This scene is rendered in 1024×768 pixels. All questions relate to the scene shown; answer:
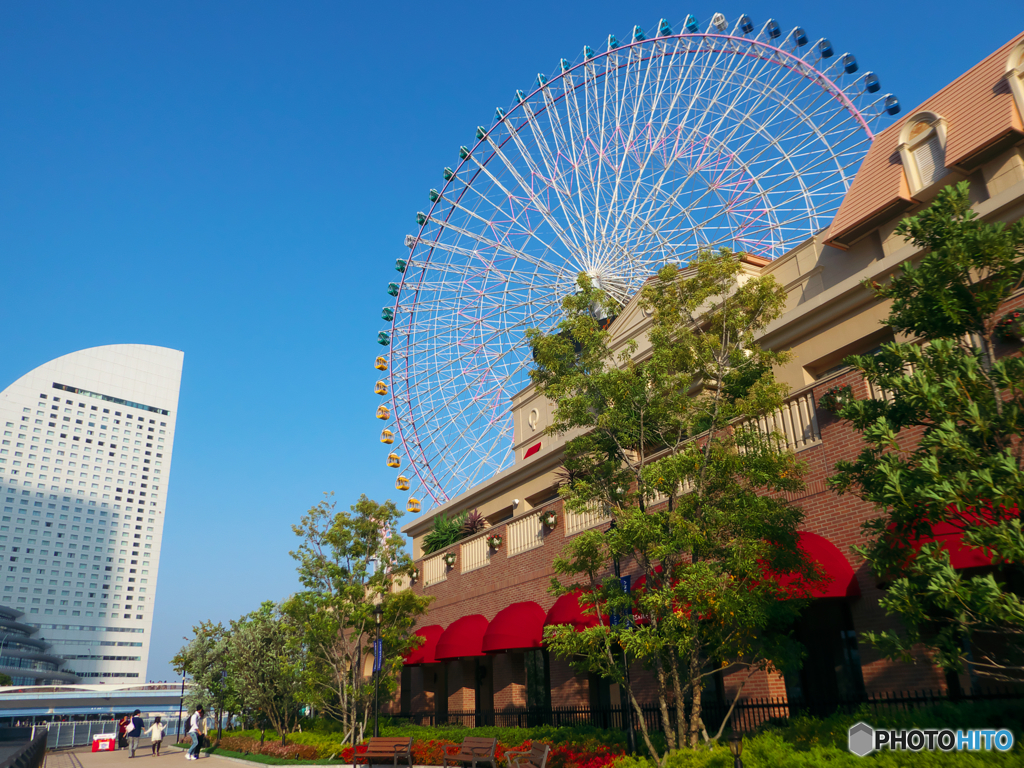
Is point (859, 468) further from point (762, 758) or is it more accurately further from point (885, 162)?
point (885, 162)

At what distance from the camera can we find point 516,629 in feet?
69.9

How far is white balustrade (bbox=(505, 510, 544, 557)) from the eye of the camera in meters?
23.7

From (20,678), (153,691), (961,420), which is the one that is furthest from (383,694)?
(20,678)

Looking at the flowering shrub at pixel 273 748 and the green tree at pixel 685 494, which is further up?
the green tree at pixel 685 494

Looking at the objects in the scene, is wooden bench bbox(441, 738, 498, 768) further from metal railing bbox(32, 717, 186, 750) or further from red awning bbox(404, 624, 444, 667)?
metal railing bbox(32, 717, 186, 750)

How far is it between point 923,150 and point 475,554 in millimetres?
18746

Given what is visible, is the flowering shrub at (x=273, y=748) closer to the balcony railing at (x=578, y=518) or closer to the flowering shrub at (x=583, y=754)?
the balcony railing at (x=578, y=518)

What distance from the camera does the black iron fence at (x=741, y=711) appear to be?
10805mm

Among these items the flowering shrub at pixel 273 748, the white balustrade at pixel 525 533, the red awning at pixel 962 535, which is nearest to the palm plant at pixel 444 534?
the white balustrade at pixel 525 533

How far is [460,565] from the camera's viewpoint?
28.5 metres

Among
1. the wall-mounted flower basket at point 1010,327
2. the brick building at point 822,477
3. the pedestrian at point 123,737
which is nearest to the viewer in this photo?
the wall-mounted flower basket at point 1010,327

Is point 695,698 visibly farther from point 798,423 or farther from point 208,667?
point 208,667

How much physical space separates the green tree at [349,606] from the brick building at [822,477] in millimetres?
1765

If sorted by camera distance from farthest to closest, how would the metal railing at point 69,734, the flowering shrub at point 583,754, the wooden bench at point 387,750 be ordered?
1. the metal railing at point 69,734
2. the wooden bench at point 387,750
3. the flowering shrub at point 583,754
